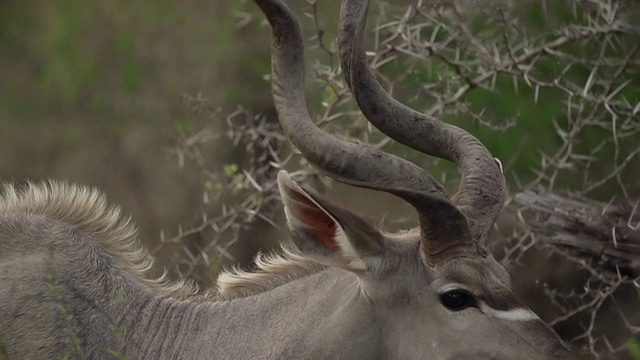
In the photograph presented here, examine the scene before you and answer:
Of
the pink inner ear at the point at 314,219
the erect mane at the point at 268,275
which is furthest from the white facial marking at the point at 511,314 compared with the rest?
the erect mane at the point at 268,275

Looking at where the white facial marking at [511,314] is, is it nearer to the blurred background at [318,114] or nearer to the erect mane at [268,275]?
the erect mane at [268,275]

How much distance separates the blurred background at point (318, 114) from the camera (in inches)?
263

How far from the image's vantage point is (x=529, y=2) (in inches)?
321

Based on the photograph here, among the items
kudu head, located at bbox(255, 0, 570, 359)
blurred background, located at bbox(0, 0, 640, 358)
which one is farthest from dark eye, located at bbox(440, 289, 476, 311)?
blurred background, located at bbox(0, 0, 640, 358)

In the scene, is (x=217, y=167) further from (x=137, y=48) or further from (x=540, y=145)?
(x=540, y=145)

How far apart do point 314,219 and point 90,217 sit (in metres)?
1.21

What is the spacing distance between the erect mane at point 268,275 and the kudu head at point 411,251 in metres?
0.41

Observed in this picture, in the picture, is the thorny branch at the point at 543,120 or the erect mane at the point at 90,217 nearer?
the erect mane at the point at 90,217

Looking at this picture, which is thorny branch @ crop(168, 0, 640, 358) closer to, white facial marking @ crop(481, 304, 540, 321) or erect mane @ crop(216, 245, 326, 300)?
erect mane @ crop(216, 245, 326, 300)

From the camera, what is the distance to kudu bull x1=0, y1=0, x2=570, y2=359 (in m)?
4.23

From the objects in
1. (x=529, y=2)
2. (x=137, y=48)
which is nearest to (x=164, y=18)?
(x=137, y=48)

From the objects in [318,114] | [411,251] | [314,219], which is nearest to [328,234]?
[314,219]

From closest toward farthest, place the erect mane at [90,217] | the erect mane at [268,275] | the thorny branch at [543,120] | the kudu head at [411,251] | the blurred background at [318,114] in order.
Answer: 1. the kudu head at [411,251]
2. the erect mane at [268,275]
3. the erect mane at [90,217]
4. the thorny branch at [543,120]
5. the blurred background at [318,114]

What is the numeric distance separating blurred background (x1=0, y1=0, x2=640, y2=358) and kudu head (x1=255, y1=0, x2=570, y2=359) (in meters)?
1.76
